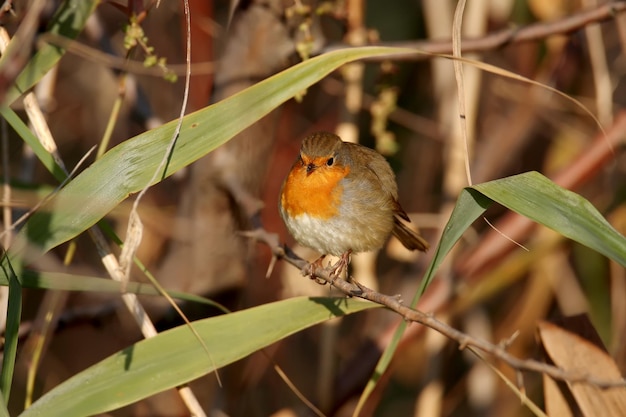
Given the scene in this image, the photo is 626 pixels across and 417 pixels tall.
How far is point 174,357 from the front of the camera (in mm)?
1727

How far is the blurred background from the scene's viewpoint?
2.62m

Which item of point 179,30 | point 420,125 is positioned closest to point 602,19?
point 420,125

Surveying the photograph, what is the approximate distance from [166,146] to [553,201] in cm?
81

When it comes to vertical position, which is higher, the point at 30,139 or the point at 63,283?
the point at 30,139

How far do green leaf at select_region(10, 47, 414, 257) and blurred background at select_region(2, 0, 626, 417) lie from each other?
47cm

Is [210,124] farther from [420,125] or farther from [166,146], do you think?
[420,125]

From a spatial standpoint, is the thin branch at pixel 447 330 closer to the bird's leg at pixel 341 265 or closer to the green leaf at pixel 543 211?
the green leaf at pixel 543 211

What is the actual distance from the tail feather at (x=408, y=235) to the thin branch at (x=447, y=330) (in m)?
0.74

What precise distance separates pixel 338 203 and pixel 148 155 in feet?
3.22

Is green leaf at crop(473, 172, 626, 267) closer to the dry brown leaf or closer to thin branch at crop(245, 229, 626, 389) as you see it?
thin branch at crop(245, 229, 626, 389)

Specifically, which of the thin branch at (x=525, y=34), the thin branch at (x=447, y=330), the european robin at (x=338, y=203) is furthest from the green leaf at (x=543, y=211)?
the thin branch at (x=525, y=34)

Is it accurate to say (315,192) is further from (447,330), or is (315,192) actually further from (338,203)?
(447,330)

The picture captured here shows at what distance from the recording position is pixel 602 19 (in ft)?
7.86

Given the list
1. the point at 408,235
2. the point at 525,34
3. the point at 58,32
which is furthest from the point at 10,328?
the point at 525,34
